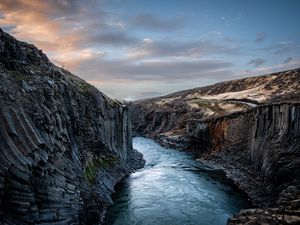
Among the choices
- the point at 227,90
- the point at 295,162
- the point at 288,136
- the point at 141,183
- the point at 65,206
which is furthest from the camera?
the point at 227,90

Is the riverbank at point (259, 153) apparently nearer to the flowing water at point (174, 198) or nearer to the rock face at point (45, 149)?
the flowing water at point (174, 198)

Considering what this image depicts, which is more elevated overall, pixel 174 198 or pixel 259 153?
pixel 259 153

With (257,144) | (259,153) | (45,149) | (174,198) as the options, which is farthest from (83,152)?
(257,144)

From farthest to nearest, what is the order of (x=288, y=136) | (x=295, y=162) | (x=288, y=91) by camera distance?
(x=288, y=91) → (x=288, y=136) → (x=295, y=162)

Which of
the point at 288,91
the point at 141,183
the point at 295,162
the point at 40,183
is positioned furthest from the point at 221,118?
the point at 40,183

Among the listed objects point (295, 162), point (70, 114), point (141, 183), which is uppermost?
point (70, 114)

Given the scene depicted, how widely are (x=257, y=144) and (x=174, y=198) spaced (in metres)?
19.2

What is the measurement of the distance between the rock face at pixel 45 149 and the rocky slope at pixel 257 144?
45.3 ft

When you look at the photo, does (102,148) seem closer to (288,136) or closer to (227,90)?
(288,136)

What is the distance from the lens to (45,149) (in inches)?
1117

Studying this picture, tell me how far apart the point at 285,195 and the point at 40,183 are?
20426 mm

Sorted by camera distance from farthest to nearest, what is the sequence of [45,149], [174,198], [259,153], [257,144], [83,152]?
[257,144]
[259,153]
[174,198]
[83,152]
[45,149]

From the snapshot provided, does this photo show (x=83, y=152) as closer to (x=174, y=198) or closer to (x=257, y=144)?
(x=174, y=198)

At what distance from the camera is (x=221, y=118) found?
261 feet
